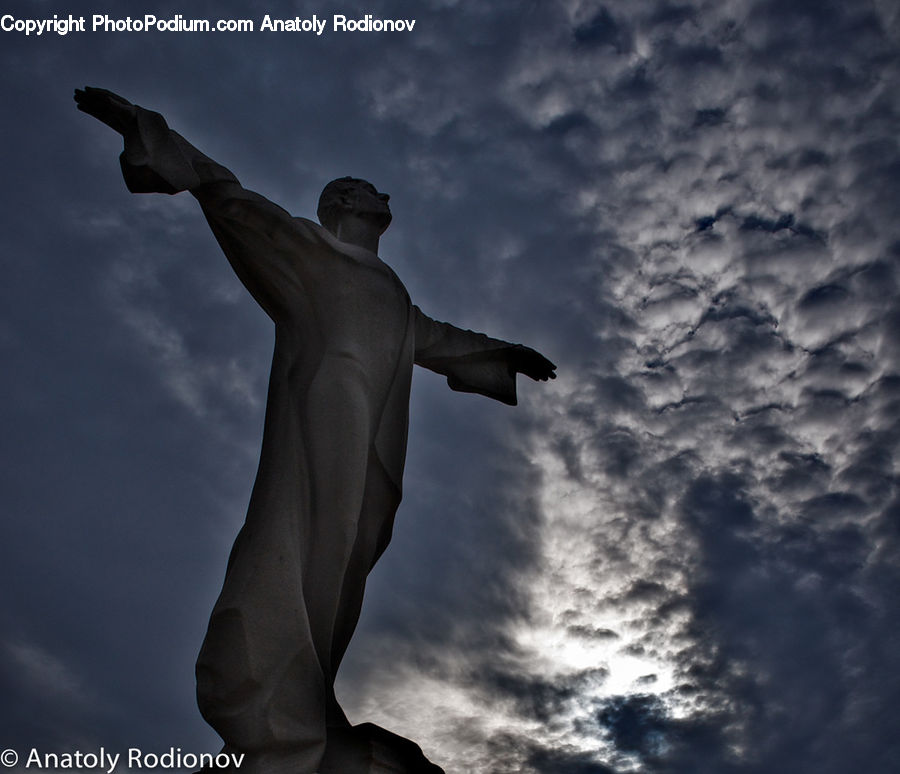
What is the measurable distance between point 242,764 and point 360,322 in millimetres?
3210

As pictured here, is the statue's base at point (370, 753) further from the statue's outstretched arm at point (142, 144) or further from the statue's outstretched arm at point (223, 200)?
the statue's outstretched arm at point (142, 144)

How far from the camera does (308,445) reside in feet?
21.7

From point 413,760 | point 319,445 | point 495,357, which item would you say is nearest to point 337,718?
point 413,760

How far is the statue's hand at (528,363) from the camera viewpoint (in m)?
8.41

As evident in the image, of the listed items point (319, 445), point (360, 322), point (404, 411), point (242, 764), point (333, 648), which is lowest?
point (242, 764)

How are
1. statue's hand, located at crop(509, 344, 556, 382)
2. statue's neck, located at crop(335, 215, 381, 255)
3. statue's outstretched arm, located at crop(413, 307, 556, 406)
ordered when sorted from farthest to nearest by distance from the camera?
1. statue's hand, located at crop(509, 344, 556, 382)
2. statue's outstretched arm, located at crop(413, 307, 556, 406)
3. statue's neck, located at crop(335, 215, 381, 255)

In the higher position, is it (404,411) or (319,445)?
(404,411)

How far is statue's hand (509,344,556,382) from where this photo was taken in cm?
841

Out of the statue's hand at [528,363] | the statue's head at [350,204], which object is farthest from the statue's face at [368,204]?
the statue's hand at [528,363]

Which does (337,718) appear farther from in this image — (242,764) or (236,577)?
(236,577)

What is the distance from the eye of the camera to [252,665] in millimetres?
5711

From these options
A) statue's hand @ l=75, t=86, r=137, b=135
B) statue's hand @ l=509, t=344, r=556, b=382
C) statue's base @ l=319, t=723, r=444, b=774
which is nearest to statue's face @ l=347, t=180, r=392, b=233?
statue's hand @ l=509, t=344, r=556, b=382

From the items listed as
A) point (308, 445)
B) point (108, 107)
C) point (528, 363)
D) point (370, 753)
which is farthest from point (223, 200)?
point (370, 753)

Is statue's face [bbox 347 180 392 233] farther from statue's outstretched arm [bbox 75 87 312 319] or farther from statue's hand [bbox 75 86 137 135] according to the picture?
statue's hand [bbox 75 86 137 135]
